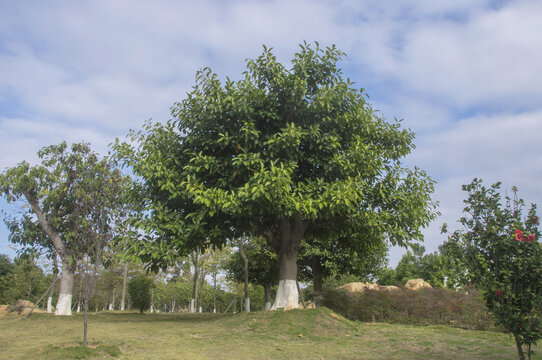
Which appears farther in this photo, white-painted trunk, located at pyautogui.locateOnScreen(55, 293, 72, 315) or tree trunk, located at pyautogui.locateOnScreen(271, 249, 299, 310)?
white-painted trunk, located at pyautogui.locateOnScreen(55, 293, 72, 315)

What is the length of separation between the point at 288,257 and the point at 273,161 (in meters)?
4.40

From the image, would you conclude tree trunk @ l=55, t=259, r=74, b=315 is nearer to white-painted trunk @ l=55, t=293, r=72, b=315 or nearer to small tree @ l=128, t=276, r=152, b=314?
white-painted trunk @ l=55, t=293, r=72, b=315

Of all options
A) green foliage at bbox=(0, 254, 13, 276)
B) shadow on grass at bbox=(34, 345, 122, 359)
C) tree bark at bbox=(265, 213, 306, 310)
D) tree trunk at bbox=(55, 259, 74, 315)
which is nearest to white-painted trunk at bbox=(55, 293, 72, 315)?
tree trunk at bbox=(55, 259, 74, 315)

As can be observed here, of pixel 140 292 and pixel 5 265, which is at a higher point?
pixel 5 265

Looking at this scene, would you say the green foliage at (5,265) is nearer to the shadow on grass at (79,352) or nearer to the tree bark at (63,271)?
the tree bark at (63,271)

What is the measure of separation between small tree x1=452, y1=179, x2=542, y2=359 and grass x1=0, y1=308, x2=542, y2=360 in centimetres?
229

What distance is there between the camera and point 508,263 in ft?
21.9

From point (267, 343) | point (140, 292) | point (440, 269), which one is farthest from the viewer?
point (140, 292)

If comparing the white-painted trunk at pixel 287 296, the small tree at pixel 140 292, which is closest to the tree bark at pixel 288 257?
the white-painted trunk at pixel 287 296

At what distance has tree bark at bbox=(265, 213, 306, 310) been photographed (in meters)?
14.4

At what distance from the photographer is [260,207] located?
12469mm

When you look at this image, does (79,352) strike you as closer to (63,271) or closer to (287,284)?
(287,284)

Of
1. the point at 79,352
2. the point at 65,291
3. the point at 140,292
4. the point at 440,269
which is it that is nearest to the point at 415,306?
the point at 440,269

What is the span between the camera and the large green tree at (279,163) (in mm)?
12651
